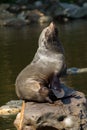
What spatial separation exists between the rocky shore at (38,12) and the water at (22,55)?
4.85m

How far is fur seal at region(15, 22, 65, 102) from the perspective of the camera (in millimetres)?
10641

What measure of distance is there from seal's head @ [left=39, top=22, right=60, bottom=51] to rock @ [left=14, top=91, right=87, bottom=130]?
3.26 ft

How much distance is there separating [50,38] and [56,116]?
1.42 meters

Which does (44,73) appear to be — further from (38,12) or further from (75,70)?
(38,12)

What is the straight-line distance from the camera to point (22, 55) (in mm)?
26266

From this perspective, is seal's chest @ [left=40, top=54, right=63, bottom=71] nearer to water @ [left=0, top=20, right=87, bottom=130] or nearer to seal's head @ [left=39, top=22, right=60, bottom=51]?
seal's head @ [left=39, top=22, right=60, bottom=51]

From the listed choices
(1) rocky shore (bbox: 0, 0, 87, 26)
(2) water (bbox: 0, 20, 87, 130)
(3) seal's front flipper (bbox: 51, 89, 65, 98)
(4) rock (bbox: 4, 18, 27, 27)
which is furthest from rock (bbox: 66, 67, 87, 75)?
(1) rocky shore (bbox: 0, 0, 87, 26)

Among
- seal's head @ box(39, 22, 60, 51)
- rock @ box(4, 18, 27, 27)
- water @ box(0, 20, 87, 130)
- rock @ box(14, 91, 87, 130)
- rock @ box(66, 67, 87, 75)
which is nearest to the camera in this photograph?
rock @ box(14, 91, 87, 130)

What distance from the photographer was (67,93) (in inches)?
427

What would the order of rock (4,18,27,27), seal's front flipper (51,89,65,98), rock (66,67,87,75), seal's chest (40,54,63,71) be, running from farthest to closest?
rock (4,18,27,27) → rock (66,67,87,75) → seal's chest (40,54,63,71) → seal's front flipper (51,89,65,98)

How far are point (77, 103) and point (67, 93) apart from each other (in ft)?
0.96

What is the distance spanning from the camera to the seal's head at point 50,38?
11.0 meters

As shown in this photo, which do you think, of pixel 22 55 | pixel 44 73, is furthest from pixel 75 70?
pixel 44 73

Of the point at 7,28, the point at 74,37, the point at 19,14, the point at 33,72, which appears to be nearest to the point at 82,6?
the point at 19,14
